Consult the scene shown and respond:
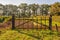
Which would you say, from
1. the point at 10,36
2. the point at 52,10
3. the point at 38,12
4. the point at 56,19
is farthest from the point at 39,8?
the point at 10,36

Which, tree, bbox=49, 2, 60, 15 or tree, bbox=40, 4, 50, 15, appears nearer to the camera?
tree, bbox=49, 2, 60, 15

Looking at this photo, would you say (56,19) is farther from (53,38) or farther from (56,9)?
(53,38)

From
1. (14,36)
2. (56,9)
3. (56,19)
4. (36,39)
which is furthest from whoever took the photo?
(56,9)

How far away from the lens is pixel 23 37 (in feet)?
38.3

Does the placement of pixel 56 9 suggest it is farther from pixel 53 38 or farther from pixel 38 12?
pixel 53 38

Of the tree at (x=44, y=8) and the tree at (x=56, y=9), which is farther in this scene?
the tree at (x=44, y=8)

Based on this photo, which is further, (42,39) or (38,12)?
(38,12)

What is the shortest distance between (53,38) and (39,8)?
63559 mm

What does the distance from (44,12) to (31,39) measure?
198ft

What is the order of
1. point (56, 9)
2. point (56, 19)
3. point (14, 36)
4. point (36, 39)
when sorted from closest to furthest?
point (36, 39)
point (14, 36)
point (56, 19)
point (56, 9)

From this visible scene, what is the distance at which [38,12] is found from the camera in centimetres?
7425

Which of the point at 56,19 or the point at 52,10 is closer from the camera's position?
the point at 56,19

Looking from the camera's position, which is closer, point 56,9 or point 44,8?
point 56,9

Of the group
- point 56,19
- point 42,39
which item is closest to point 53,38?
point 42,39
